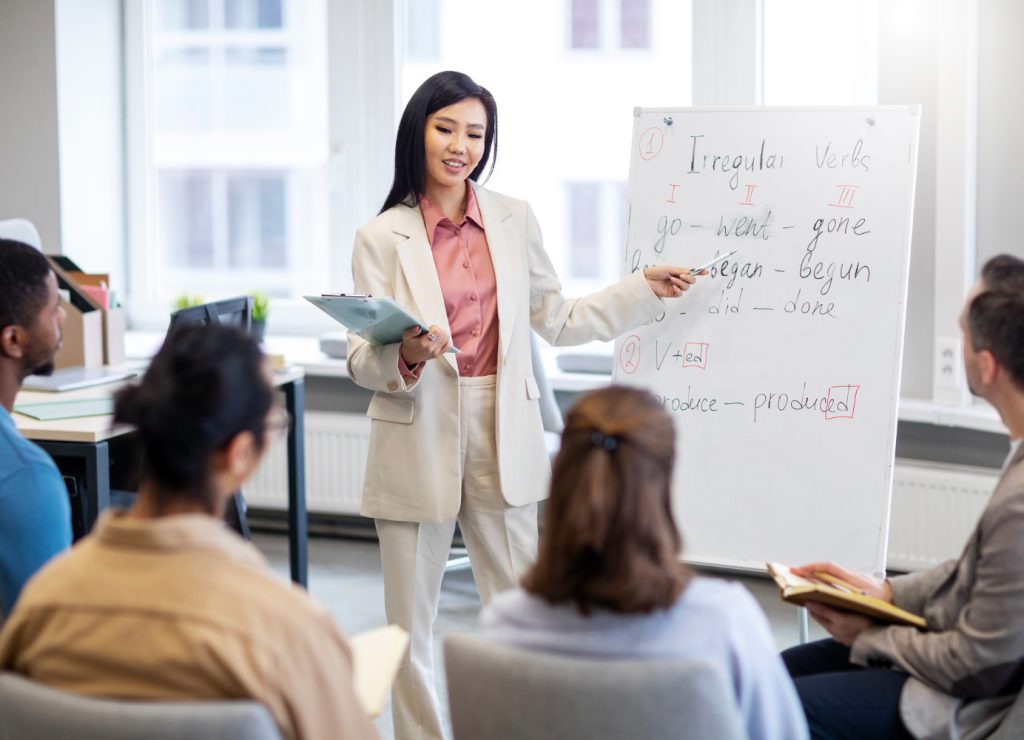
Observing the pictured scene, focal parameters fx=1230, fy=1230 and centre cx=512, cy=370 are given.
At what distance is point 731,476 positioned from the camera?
2748 mm

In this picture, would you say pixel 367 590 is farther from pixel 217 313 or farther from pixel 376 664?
pixel 376 664

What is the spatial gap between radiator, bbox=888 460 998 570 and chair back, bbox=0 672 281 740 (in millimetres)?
2861

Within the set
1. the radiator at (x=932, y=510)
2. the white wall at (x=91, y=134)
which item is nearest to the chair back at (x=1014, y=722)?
the radiator at (x=932, y=510)

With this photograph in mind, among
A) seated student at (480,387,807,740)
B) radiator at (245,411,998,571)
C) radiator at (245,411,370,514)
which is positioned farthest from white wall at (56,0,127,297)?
seated student at (480,387,807,740)

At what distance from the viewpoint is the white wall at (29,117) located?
4570 mm

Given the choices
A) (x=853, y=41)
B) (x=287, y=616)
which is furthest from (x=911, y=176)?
(x=287, y=616)

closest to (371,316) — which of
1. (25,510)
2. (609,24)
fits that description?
(25,510)

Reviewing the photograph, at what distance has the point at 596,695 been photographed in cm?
128

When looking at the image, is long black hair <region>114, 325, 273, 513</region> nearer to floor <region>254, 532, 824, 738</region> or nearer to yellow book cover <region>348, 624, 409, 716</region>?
yellow book cover <region>348, 624, 409, 716</region>

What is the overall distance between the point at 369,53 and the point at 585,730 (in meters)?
3.60

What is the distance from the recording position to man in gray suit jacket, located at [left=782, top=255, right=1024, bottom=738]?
1.66 metres

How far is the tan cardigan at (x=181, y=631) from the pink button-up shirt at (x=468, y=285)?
130cm

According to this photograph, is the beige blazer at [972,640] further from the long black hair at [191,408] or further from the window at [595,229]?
the window at [595,229]

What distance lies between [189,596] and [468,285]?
56.4 inches
